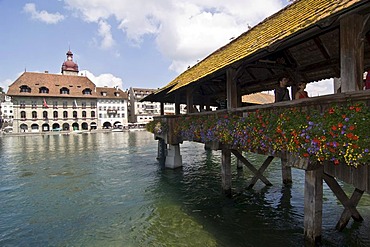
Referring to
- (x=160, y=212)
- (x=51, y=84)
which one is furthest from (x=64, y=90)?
(x=160, y=212)

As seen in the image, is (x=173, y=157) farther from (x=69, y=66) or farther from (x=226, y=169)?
(x=69, y=66)

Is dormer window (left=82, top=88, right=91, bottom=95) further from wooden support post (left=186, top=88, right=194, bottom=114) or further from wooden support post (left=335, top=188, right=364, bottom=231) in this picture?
wooden support post (left=335, top=188, right=364, bottom=231)

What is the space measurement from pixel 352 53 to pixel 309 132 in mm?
1510

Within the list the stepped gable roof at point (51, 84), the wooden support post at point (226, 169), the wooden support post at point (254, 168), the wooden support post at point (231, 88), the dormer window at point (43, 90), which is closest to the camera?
the wooden support post at point (231, 88)

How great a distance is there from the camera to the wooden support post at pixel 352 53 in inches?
166

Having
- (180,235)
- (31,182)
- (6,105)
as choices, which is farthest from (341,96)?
(6,105)

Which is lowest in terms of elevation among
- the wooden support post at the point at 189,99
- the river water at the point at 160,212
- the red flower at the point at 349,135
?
the river water at the point at 160,212

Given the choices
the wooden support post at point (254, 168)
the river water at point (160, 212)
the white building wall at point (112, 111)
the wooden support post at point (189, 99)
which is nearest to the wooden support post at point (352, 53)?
the river water at point (160, 212)

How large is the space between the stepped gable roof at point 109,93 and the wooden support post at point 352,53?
73998mm

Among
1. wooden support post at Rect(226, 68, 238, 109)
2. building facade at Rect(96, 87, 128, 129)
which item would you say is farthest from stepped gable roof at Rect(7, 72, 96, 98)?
wooden support post at Rect(226, 68, 238, 109)

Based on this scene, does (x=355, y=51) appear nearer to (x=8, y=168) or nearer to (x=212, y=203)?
(x=212, y=203)

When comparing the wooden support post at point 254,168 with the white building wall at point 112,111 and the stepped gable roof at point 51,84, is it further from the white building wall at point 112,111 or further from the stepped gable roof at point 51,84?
the white building wall at point 112,111

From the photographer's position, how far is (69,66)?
8612cm

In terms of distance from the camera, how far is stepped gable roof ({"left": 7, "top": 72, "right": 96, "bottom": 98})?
204 feet
